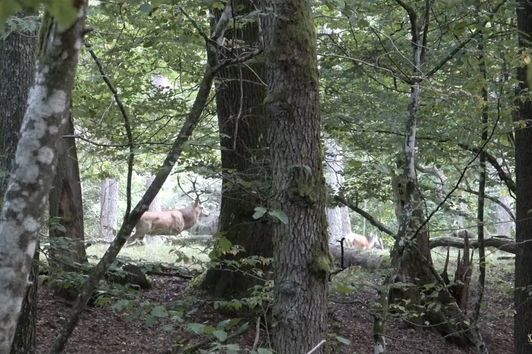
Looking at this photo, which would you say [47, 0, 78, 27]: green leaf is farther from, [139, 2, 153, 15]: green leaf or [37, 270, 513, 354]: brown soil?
[37, 270, 513, 354]: brown soil

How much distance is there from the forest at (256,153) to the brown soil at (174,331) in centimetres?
3

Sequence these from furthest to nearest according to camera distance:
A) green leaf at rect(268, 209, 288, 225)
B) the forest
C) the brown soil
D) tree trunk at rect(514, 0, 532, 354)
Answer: tree trunk at rect(514, 0, 532, 354) → the brown soil → the forest → green leaf at rect(268, 209, 288, 225)

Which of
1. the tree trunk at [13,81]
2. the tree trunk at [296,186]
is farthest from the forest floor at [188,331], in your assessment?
the tree trunk at [13,81]

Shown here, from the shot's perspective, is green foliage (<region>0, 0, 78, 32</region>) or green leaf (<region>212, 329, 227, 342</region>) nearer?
green foliage (<region>0, 0, 78, 32</region>)

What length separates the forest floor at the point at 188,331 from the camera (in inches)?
197

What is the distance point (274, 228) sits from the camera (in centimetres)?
374

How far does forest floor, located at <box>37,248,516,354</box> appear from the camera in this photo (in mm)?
5008

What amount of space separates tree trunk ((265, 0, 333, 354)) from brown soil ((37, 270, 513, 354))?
106cm

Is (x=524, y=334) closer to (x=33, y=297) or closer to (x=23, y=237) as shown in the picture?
(x=33, y=297)

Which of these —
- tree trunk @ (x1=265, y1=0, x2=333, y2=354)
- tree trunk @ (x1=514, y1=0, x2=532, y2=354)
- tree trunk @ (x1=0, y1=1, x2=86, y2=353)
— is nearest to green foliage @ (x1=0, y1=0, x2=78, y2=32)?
tree trunk @ (x1=0, y1=1, x2=86, y2=353)

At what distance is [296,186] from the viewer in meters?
3.64

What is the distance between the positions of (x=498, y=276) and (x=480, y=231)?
5.94 m

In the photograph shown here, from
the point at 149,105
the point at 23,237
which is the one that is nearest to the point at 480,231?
the point at 149,105

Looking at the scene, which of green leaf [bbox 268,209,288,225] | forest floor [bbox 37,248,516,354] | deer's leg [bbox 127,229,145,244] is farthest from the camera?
Answer: deer's leg [bbox 127,229,145,244]
